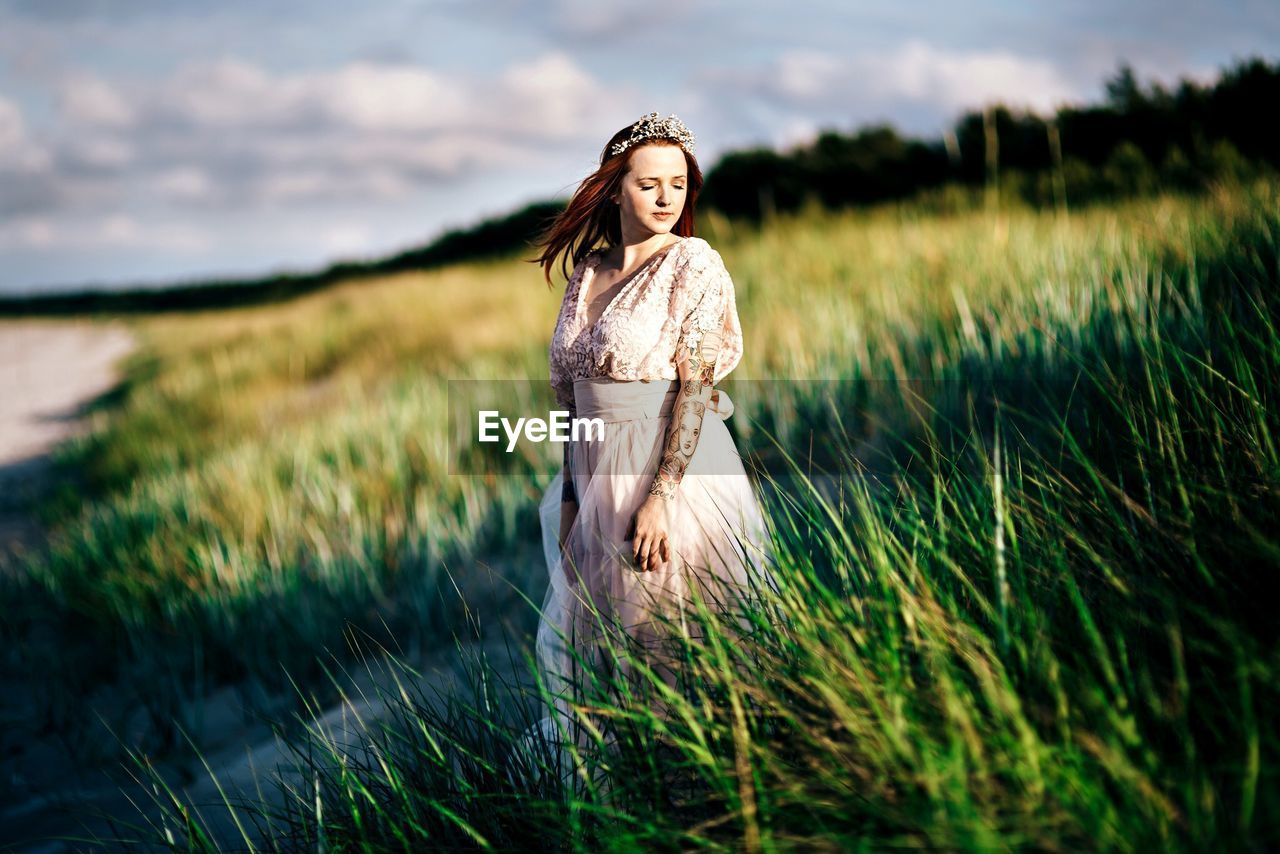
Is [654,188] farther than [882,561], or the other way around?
[654,188]

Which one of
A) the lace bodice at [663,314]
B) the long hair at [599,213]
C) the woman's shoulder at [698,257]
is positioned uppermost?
the long hair at [599,213]

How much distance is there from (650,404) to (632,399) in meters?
0.05

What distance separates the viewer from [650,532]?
Answer: 196 centimetres

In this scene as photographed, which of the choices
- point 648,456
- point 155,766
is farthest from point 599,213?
point 155,766

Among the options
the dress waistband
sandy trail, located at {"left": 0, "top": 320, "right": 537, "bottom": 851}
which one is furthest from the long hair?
sandy trail, located at {"left": 0, "top": 320, "right": 537, "bottom": 851}

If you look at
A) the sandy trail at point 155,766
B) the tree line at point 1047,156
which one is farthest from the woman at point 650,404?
the tree line at point 1047,156

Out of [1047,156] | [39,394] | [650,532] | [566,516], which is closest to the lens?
[650,532]

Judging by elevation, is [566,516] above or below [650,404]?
below

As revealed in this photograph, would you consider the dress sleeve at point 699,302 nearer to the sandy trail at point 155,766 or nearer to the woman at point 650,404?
the woman at point 650,404

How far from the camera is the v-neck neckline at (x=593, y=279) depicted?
2.04 m

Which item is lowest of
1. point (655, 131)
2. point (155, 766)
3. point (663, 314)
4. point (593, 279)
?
point (155, 766)

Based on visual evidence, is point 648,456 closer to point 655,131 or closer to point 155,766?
point 655,131

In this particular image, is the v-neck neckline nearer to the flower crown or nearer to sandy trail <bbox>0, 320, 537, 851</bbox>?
the flower crown

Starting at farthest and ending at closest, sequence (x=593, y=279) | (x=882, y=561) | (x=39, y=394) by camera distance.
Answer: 1. (x=39, y=394)
2. (x=593, y=279)
3. (x=882, y=561)
